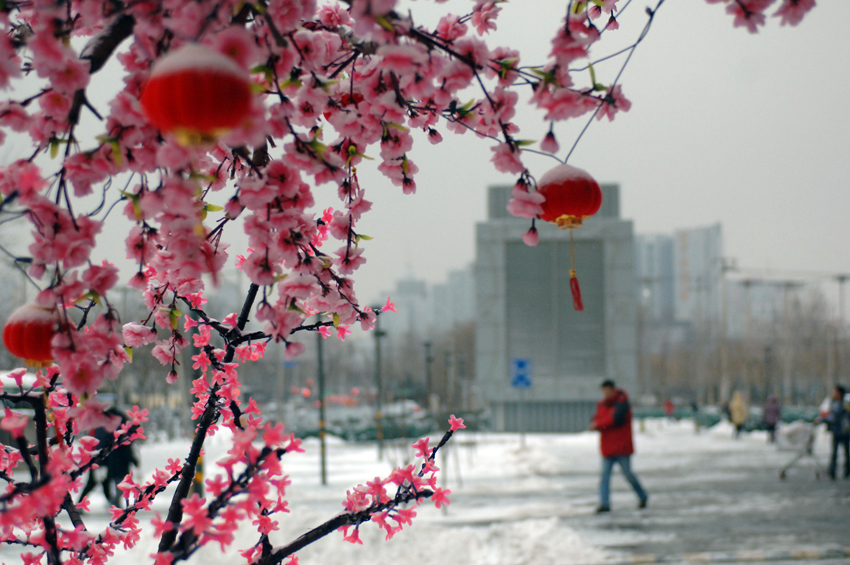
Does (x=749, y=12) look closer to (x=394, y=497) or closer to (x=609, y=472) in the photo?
(x=394, y=497)

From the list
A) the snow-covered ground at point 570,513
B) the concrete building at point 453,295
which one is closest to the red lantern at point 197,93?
the snow-covered ground at point 570,513

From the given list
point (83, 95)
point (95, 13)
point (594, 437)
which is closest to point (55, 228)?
point (83, 95)

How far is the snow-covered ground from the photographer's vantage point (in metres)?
7.98

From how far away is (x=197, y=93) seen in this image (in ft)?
4.04

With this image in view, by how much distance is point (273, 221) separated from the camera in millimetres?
1797

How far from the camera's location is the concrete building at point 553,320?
34.2 meters

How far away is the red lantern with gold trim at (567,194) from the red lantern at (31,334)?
4.97 ft

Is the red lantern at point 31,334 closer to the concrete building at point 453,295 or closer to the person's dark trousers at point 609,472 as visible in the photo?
the person's dark trousers at point 609,472

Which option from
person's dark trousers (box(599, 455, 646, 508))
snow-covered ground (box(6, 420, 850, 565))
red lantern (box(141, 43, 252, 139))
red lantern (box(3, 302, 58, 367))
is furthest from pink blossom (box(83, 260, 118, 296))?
person's dark trousers (box(599, 455, 646, 508))

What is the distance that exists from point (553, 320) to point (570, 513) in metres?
23.4

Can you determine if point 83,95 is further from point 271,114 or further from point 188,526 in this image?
point 188,526

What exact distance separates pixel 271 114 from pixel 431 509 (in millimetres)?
10669

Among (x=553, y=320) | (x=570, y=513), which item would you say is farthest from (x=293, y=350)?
(x=553, y=320)

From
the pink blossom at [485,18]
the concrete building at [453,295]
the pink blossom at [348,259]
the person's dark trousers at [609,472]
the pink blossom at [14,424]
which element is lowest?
the person's dark trousers at [609,472]
